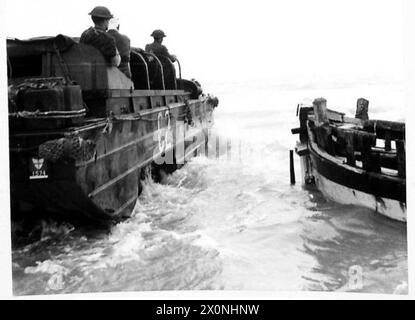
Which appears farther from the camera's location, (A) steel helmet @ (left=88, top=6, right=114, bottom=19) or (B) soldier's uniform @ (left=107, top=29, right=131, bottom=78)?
(B) soldier's uniform @ (left=107, top=29, right=131, bottom=78)

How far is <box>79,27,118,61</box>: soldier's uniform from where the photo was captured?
617cm

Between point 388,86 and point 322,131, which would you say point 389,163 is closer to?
point 322,131

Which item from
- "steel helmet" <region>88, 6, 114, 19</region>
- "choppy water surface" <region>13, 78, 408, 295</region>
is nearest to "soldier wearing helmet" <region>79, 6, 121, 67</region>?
"steel helmet" <region>88, 6, 114, 19</region>

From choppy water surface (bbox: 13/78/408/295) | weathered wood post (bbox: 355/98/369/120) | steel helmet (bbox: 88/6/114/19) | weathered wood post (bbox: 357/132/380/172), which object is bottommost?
choppy water surface (bbox: 13/78/408/295)

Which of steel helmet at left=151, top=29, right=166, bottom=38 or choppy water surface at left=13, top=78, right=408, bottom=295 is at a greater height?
steel helmet at left=151, top=29, right=166, bottom=38

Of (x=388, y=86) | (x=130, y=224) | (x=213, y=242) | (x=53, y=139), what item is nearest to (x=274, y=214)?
(x=213, y=242)

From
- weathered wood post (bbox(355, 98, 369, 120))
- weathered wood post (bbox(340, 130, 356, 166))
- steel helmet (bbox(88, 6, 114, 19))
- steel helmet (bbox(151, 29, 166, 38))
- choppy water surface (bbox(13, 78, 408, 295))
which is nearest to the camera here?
choppy water surface (bbox(13, 78, 408, 295))

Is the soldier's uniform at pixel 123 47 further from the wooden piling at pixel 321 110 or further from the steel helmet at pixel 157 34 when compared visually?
the steel helmet at pixel 157 34

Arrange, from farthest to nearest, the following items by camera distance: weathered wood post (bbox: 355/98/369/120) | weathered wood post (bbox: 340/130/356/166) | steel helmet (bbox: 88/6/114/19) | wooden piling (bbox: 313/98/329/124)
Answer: wooden piling (bbox: 313/98/329/124), weathered wood post (bbox: 355/98/369/120), weathered wood post (bbox: 340/130/356/166), steel helmet (bbox: 88/6/114/19)

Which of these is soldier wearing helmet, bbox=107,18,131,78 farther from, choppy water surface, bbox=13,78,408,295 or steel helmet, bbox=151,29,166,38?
steel helmet, bbox=151,29,166,38

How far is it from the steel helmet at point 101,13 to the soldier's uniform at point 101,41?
252 mm

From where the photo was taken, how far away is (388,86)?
495 centimetres

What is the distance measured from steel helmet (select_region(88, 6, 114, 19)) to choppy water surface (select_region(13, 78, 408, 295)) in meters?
2.49

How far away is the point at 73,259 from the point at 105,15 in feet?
9.34
